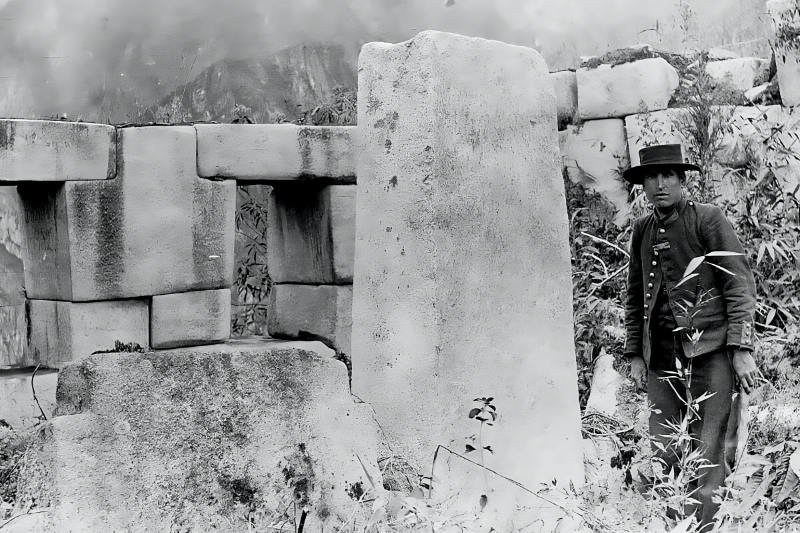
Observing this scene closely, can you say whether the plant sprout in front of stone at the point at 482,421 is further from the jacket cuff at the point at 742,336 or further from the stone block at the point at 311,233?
the stone block at the point at 311,233

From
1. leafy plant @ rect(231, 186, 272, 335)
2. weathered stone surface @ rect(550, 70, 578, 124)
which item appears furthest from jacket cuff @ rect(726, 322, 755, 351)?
leafy plant @ rect(231, 186, 272, 335)

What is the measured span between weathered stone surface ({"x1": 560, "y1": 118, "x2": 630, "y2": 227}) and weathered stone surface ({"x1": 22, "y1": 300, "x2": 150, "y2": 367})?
3.59 meters

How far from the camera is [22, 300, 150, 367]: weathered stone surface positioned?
5652mm

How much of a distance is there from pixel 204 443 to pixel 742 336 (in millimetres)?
2095

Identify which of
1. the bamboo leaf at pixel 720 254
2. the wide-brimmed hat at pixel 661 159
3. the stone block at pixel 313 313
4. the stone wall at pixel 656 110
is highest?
the stone wall at pixel 656 110

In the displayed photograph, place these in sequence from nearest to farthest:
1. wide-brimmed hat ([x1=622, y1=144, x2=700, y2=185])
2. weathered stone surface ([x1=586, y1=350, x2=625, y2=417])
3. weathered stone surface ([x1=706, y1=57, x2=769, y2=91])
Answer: wide-brimmed hat ([x1=622, y1=144, x2=700, y2=185]) < weathered stone surface ([x1=586, y1=350, x2=625, y2=417]) < weathered stone surface ([x1=706, y1=57, x2=769, y2=91])

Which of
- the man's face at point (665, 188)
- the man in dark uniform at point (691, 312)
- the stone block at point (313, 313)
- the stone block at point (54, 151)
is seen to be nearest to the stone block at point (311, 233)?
the stone block at point (313, 313)

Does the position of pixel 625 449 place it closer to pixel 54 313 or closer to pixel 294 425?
pixel 294 425

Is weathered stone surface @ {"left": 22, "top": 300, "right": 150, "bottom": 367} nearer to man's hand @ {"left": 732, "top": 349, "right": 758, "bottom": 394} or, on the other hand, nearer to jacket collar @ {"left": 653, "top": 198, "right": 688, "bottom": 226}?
jacket collar @ {"left": 653, "top": 198, "right": 688, "bottom": 226}

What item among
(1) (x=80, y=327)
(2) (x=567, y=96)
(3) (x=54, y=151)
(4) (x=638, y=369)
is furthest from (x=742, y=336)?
(2) (x=567, y=96)

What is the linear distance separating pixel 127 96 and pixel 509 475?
9.07 meters

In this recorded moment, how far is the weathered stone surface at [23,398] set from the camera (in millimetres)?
5504

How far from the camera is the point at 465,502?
358 centimetres

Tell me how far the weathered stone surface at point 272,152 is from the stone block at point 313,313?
0.69 m
